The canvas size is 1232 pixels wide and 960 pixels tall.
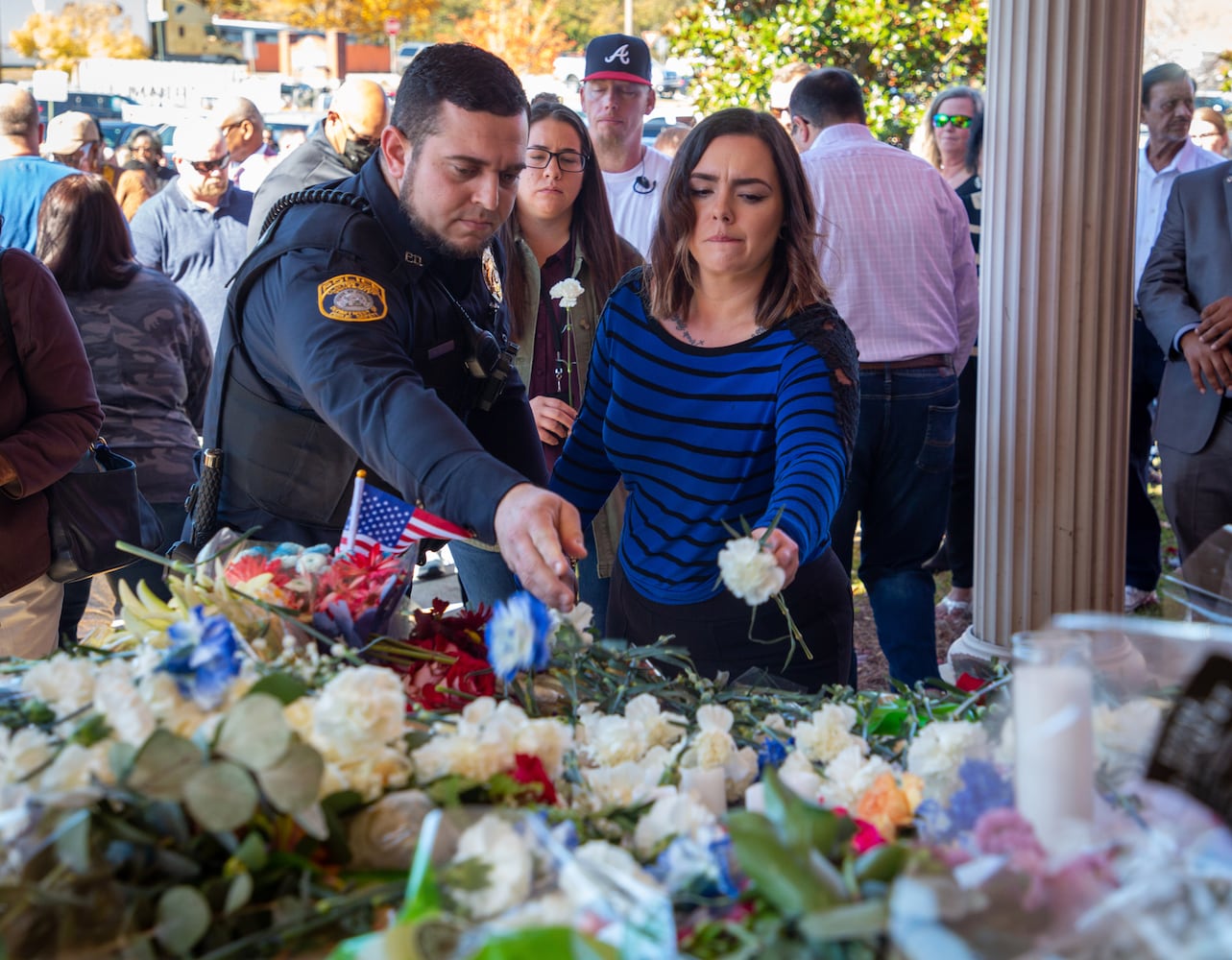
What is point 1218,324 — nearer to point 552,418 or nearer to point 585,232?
point 585,232

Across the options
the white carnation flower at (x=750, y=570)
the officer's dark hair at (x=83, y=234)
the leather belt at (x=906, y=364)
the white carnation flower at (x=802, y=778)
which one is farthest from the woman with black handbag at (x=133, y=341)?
the white carnation flower at (x=802, y=778)

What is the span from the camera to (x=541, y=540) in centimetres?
169

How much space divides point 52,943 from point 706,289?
5.63 ft

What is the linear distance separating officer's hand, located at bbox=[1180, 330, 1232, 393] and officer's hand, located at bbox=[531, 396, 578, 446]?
1726mm

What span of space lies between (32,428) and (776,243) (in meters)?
1.64

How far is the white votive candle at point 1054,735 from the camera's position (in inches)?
36.5

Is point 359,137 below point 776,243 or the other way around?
the other way around

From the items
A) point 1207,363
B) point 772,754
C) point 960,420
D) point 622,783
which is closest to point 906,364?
point 1207,363

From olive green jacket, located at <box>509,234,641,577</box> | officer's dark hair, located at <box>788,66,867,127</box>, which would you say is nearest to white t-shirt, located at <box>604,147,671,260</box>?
officer's dark hair, located at <box>788,66,867,127</box>

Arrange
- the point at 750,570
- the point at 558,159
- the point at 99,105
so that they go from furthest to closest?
the point at 99,105
the point at 558,159
the point at 750,570

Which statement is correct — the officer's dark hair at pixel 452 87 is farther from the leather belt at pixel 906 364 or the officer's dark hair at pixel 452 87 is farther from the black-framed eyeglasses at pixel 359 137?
the black-framed eyeglasses at pixel 359 137

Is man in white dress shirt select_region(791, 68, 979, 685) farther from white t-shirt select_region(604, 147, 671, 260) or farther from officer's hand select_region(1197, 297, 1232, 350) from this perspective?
officer's hand select_region(1197, 297, 1232, 350)

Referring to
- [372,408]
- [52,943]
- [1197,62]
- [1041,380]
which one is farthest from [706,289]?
[1197,62]

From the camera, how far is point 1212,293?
3613 mm
